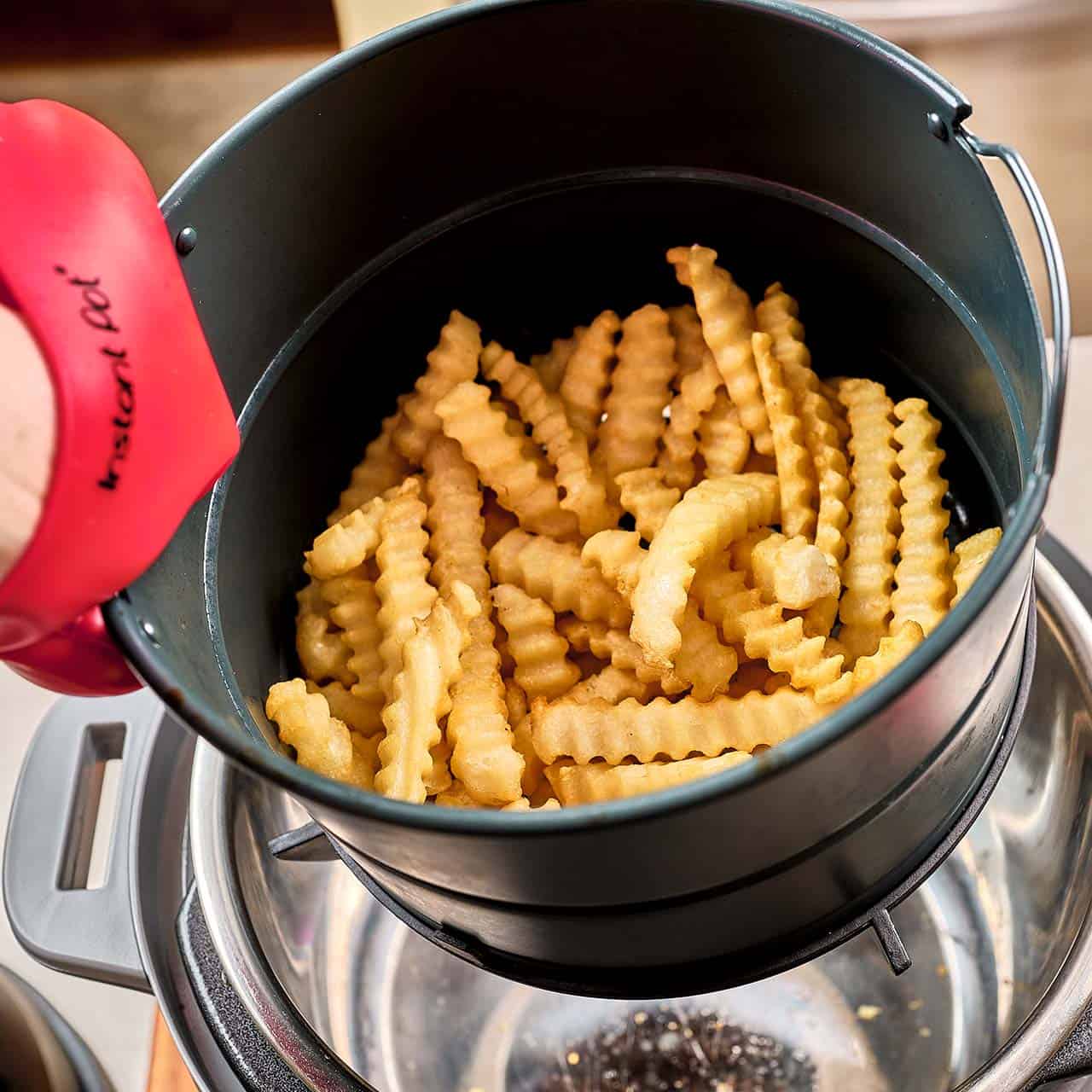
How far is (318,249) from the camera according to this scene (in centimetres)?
94

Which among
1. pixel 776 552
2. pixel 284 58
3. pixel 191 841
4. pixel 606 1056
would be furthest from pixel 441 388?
pixel 284 58

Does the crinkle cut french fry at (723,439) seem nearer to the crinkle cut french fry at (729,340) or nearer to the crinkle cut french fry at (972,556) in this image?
the crinkle cut french fry at (729,340)

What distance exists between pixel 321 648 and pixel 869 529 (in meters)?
0.41

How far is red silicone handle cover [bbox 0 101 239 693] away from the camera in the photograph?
1.80 ft

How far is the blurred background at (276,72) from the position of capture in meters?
1.30

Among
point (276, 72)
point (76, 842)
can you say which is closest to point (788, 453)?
point (76, 842)

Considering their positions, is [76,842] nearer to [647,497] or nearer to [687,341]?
[647,497]

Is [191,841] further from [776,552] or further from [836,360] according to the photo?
[836,360]

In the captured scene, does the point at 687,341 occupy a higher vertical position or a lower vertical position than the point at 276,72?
lower

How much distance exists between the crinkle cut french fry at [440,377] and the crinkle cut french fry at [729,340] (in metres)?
0.18

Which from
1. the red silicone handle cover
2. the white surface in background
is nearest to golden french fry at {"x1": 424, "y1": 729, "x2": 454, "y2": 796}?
the red silicone handle cover

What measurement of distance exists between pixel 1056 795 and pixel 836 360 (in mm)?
402

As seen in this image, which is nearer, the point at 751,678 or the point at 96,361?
the point at 96,361

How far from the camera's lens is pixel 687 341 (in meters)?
1.02
